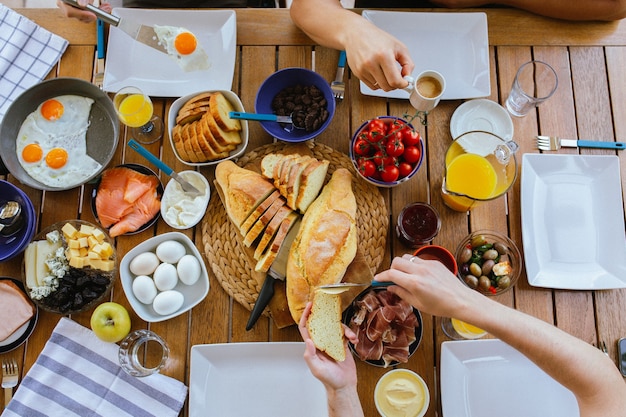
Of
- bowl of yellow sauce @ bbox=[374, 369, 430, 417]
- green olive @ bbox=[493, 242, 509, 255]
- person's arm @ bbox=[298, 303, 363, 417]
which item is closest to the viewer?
person's arm @ bbox=[298, 303, 363, 417]

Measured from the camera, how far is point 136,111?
1689 millimetres

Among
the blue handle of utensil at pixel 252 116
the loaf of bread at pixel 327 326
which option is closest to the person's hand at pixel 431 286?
the loaf of bread at pixel 327 326

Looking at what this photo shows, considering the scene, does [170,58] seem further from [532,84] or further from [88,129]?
[532,84]

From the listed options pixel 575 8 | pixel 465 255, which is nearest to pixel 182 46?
pixel 465 255

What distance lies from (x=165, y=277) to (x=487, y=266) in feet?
3.64

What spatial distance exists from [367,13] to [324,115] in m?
0.48

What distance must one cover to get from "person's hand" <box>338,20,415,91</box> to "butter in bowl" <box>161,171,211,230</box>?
697mm

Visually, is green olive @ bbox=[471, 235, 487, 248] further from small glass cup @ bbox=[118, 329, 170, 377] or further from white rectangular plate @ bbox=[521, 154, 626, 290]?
small glass cup @ bbox=[118, 329, 170, 377]

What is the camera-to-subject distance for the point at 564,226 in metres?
1.69

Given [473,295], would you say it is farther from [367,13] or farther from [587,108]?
[367,13]

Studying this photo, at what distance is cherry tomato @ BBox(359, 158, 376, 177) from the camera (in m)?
1.66

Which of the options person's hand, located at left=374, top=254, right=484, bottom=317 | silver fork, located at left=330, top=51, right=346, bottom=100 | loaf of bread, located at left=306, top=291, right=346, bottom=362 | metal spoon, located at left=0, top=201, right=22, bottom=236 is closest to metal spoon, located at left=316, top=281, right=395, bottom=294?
loaf of bread, located at left=306, top=291, right=346, bottom=362

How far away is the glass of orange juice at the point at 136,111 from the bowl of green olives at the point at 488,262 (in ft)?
4.05

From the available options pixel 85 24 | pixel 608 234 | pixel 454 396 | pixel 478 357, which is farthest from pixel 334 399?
pixel 85 24
